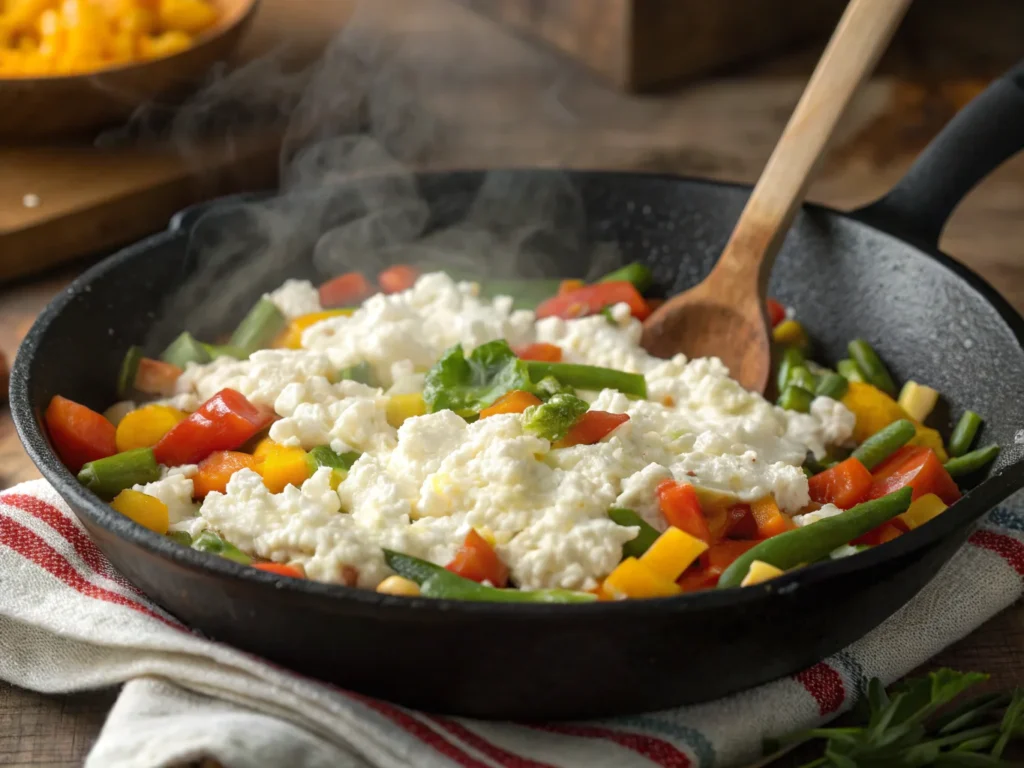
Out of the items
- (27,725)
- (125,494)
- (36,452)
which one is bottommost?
(27,725)

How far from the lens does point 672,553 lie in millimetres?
2051

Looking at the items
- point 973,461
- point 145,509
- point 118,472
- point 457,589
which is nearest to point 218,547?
point 145,509

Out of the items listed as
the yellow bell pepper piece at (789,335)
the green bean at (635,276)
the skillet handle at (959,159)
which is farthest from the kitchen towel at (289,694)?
the green bean at (635,276)

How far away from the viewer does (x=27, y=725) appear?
2.13 meters

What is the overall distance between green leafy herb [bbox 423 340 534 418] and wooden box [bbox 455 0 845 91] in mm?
2325

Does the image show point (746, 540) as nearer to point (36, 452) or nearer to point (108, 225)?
point (36, 452)

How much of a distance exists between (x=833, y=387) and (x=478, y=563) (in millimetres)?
1119

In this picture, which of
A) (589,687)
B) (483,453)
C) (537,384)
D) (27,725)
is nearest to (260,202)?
(537,384)

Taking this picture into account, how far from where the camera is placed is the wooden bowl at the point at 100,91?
3.56 meters

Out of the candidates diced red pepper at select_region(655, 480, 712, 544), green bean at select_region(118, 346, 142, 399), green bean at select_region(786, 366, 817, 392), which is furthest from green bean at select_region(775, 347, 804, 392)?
green bean at select_region(118, 346, 142, 399)

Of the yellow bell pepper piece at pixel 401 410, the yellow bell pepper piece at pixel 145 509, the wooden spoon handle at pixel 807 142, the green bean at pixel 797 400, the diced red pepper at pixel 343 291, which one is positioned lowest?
the diced red pepper at pixel 343 291

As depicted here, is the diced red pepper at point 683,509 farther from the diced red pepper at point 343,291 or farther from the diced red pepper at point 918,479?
the diced red pepper at point 343,291

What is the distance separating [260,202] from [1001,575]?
1974 mm

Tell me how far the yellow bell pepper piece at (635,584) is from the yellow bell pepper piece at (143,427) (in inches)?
42.2
